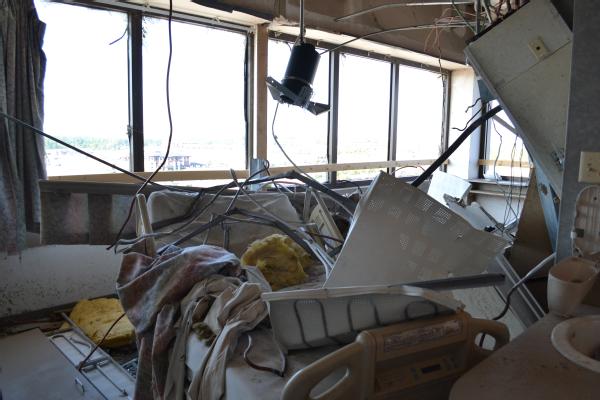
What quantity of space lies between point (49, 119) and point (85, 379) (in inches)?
67.8

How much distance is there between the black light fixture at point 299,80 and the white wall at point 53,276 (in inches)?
78.3

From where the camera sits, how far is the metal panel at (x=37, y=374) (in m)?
1.99

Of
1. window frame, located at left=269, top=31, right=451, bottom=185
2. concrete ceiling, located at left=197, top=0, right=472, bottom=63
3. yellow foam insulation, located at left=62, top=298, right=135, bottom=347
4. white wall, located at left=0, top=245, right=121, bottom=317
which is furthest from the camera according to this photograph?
window frame, located at left=269, top=31, right=451, bottom=185

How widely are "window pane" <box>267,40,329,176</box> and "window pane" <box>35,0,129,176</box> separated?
1.26 m

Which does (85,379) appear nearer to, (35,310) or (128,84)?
(35,310)

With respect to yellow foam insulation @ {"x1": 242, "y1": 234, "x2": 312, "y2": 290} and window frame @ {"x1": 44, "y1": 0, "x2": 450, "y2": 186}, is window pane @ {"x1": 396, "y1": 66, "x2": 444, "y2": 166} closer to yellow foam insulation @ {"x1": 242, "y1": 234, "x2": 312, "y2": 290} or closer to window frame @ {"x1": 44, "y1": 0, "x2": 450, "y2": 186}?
window frame @ {"x1": 44, "y1": 0, "x2": 450, "y2": 186}

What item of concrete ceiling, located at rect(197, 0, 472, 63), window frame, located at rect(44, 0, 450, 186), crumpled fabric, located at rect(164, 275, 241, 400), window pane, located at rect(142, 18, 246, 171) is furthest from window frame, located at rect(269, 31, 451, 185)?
crumpled fabric, located at rect(164, 275, 241, 400)

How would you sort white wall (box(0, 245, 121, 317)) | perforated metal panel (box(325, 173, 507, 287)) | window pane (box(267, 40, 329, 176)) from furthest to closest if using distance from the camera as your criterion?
window pane (box(267, 40, 329, 176))
white wall (box(0, 245, 121, 317))
perforated metal panel (box(325, 173, 507, 287))

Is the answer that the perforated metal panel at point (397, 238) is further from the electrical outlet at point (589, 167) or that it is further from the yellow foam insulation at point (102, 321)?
the yellow foam insulation at point (102, 321)

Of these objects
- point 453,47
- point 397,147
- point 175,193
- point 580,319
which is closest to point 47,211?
point 175,193

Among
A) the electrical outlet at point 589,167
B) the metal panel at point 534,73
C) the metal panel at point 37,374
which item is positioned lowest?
the metal panel at point 37,374

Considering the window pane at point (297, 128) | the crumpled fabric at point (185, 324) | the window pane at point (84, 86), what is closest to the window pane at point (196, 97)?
the window pane at point (84, 86)

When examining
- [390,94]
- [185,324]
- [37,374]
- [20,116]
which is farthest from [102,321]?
[390,94]

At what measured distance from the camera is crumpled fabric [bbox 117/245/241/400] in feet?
4.12
